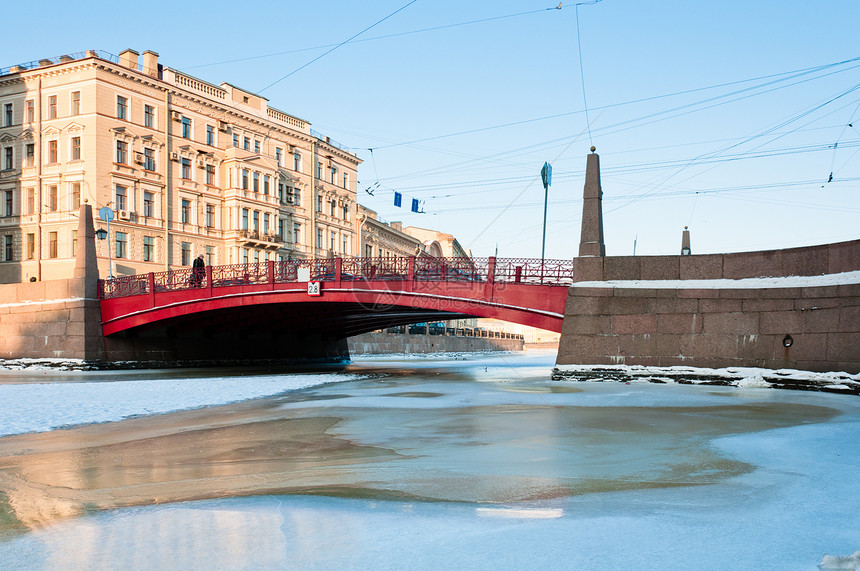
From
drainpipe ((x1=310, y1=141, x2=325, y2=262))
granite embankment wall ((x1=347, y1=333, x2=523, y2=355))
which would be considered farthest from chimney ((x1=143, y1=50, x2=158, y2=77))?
granite embankment wall ((x1=347, y1=333, x2=523, y2=355))

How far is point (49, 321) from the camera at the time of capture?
29.4 metres

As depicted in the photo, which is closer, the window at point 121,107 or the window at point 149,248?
the window at point 121,107

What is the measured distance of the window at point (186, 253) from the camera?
44.5m

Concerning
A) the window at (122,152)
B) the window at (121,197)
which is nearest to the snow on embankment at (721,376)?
the window at (121,197)

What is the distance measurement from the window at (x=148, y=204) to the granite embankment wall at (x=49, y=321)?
475 inches

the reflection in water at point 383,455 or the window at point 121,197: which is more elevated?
the window at point 121,197

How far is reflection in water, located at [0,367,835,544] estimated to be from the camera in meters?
4.86

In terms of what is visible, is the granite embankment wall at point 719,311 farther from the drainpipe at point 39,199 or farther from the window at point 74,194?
the drainpipe at point 39,199

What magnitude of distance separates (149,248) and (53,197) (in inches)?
234

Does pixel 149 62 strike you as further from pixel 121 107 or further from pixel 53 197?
pixel 53 197

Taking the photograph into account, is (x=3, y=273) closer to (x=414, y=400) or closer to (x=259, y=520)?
(x=414, y=400)

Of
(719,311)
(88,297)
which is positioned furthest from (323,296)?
(719,311)

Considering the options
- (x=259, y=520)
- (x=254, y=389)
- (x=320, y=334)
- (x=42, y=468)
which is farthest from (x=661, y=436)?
(x=320, y=334)

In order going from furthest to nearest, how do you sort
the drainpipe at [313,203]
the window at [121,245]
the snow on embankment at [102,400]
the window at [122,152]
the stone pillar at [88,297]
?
the drainpipe at [313,203]
the window at [122,152]
the window at [121,245]
the stone pillar at [88,297]
the snow on embankment at [102,400]
